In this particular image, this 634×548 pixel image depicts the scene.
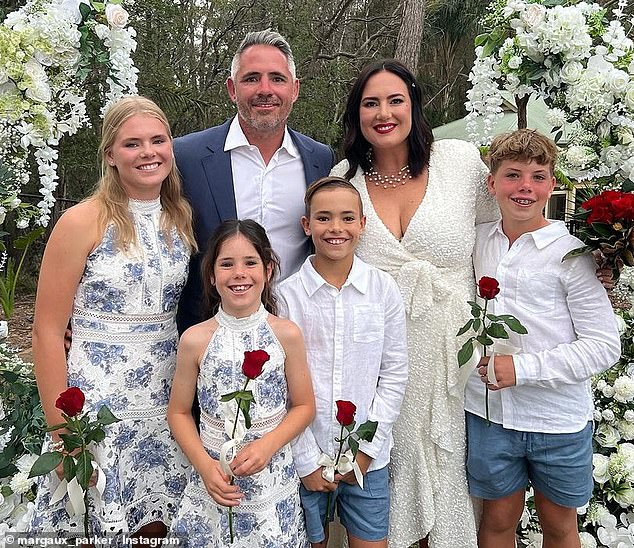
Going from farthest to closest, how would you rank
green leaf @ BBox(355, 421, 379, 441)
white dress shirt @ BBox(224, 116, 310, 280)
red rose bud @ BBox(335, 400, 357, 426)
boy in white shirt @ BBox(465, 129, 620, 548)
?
white dress shirt @ BBox(224, 116, 310, 280) < boy in white shirt @ BBox(465, 129, 620, 548) < green leaf @ BBox(355, 421, 379, 441) < red rose bud @ BBox(335, 400, 357, 426)

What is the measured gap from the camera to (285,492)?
2.39 meters

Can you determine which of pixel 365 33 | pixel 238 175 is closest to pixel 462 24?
pixel 365 33

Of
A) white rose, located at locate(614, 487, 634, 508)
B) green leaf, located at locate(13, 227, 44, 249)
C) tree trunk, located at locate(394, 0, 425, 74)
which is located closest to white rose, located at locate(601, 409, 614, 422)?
white rose, located at locate(614, 487, 634, 508)

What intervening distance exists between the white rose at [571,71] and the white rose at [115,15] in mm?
1949

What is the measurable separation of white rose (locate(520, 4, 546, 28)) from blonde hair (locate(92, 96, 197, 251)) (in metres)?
1.64

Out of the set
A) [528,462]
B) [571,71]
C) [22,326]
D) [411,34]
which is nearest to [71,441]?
[528,462]

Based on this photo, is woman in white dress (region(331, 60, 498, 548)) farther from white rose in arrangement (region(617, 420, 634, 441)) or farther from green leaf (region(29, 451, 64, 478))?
green leaf (region(29, 451, 64, 478))

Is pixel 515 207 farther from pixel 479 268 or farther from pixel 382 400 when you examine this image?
pixel 382 400

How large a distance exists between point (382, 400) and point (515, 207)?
94 centimetres

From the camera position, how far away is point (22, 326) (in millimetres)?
9930

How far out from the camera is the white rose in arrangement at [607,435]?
323 centimetres

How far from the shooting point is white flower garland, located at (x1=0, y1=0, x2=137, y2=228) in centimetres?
267

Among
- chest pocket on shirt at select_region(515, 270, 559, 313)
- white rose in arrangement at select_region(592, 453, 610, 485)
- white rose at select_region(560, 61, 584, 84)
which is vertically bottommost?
white rose in arrangement at select_region(592, 453, 610, 485)

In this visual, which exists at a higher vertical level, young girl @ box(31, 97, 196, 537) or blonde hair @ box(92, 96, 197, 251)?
blonde hair @ box(92, 96, 197, 251)
